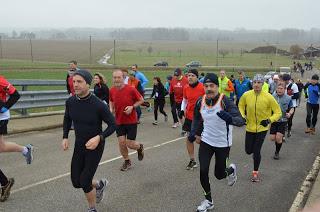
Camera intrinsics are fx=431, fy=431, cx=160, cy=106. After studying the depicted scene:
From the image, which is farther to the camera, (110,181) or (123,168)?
(123,168)

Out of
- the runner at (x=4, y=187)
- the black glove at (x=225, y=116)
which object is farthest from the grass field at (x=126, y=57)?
the black glove at (x=225, y=116)

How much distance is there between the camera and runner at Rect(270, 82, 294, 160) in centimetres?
941

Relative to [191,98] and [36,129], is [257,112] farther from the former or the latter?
[36,129]

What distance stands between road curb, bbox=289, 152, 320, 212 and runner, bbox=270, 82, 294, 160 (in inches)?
35.1

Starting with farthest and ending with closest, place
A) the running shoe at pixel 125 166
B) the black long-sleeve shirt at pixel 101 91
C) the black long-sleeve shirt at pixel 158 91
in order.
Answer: the black long-sleeve shirt at pixel 158 91
the black long-sleeve shirt at pixel 101 91
the running shoe at pixel 125 166

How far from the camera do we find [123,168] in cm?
824

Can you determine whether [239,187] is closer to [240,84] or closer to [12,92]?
[12,92]

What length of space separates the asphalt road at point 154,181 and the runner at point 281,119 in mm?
502

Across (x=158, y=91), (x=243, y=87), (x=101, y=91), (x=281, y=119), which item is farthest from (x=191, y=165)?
(x=243, y=87)

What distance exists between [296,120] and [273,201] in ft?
35.6

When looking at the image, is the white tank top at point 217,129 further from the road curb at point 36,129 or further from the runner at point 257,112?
the road curb at point 36,129

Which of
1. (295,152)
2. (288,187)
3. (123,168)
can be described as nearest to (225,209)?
(288,187)

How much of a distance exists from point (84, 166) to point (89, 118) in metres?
0.61

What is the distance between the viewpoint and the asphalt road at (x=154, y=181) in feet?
21.0
